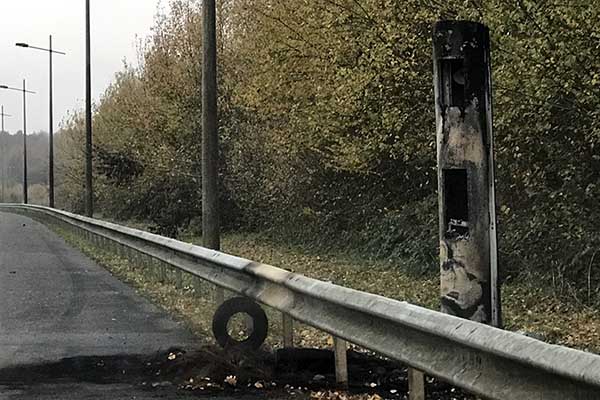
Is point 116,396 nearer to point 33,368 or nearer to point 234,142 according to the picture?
point 33,368

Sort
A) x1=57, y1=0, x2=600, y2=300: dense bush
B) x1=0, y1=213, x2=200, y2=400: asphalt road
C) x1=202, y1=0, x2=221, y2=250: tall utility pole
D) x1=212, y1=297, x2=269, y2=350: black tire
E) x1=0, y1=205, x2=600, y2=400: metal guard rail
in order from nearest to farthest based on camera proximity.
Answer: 1. x1=0, y1=205, x2=600, y2=400: metal guard rail
2. x1=0, y1=213, x2=200, y2=400: asphalt road
3. x1=212, y1=297, x2=269, y2=350: black tire
4. x1=57, y1=0, x2=600, y2=300: dense bush
5. x1=202, y1=0, x2=221, y2=250: tall utility pole

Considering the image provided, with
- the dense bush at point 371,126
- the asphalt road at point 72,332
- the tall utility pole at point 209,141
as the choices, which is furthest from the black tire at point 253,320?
the tall utility pole at point 209,141

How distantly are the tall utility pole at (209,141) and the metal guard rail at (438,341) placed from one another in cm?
431

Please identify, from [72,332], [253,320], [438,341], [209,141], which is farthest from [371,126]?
[438,341]

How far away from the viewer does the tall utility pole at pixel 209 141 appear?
13172 millimetres

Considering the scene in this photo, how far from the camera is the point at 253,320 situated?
26.6 ft

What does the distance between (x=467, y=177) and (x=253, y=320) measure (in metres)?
3.04

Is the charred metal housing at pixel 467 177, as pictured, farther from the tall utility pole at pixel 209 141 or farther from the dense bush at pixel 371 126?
the tall utility pole at pixel 209 141

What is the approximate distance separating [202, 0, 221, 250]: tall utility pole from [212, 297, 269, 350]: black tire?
15.7 feet

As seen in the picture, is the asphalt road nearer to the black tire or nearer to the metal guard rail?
the black tire

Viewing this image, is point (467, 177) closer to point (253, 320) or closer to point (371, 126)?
point (253, 320)

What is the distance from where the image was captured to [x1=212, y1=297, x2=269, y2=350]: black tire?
788cm

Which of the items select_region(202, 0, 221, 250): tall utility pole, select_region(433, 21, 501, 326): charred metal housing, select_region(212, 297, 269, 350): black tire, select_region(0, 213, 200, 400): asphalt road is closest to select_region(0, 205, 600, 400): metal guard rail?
select_region(212, 297, 269, 350): black tire

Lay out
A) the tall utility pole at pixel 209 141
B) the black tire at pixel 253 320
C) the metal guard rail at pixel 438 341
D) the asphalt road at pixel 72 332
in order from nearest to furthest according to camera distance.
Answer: the metal guard rail at pixel 438 341, the asphalt road at pixel 72 332, the black tire at pixel 253 320, the tall utility pole at pixel 209 141
